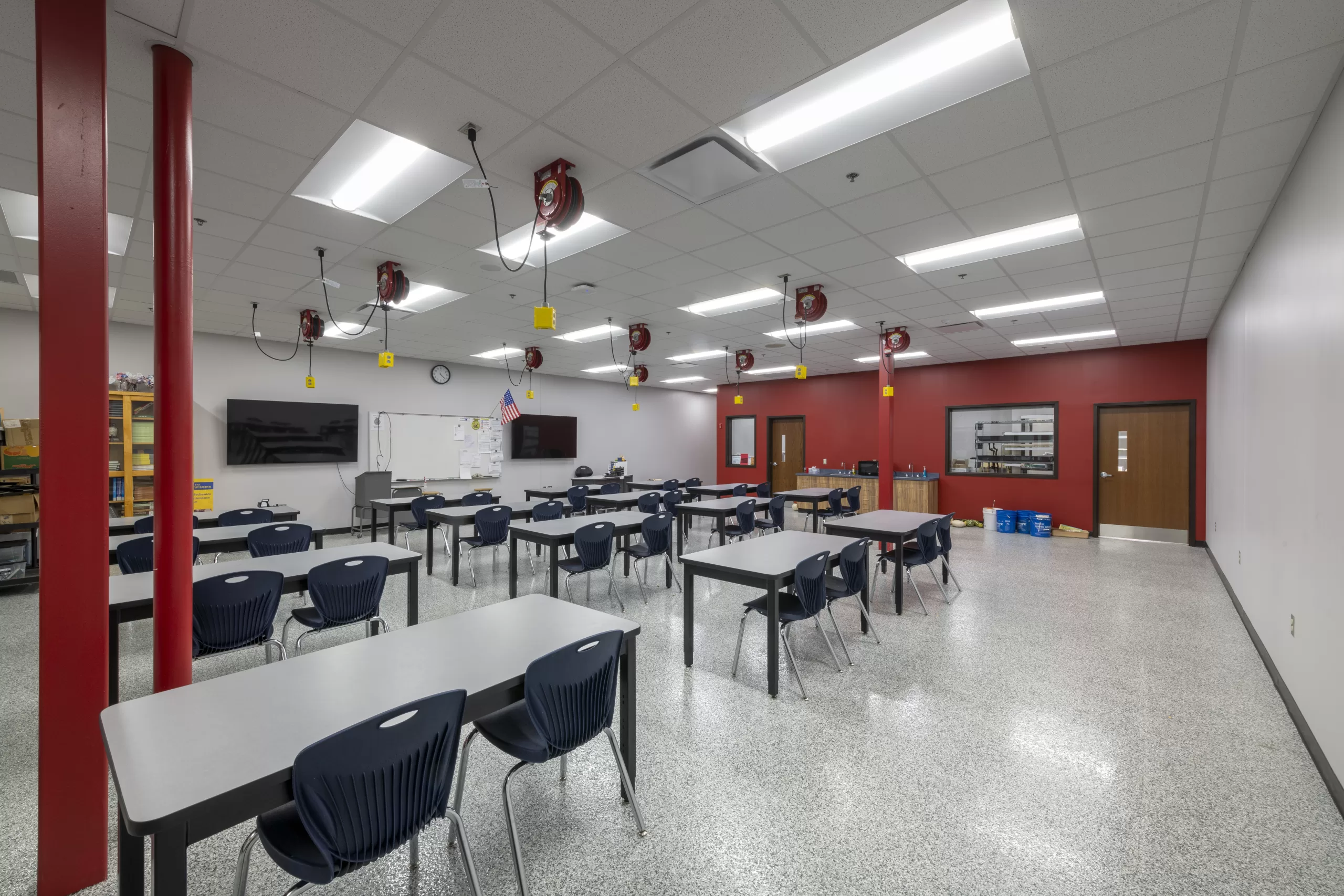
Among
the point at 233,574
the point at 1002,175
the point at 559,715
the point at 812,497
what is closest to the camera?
the point at 559,715

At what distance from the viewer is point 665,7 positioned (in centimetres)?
211

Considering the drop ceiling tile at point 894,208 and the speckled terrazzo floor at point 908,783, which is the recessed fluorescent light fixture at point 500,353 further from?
the drop ceiling tile at point 894,208

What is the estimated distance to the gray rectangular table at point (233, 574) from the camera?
2.67m

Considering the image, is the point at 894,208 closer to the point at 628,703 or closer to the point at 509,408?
the point at 628,703

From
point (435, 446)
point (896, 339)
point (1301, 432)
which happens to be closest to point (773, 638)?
point (1301, 432)

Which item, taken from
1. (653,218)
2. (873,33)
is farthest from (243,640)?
(873,33)

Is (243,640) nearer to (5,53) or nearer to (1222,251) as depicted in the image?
(5,53)

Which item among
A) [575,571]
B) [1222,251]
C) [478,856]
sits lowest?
[478,856]

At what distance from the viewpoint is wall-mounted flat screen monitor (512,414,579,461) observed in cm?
1173

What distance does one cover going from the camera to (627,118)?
277 cm

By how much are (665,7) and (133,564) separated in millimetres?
4728

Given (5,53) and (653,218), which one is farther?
(653,218)

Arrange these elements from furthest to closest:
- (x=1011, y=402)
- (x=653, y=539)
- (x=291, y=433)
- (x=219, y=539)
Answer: (x=1011, y=402) → (x=291, y=433) → (x=653, y=539) → (x=219, y=539)

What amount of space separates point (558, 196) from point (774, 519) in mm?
5421
